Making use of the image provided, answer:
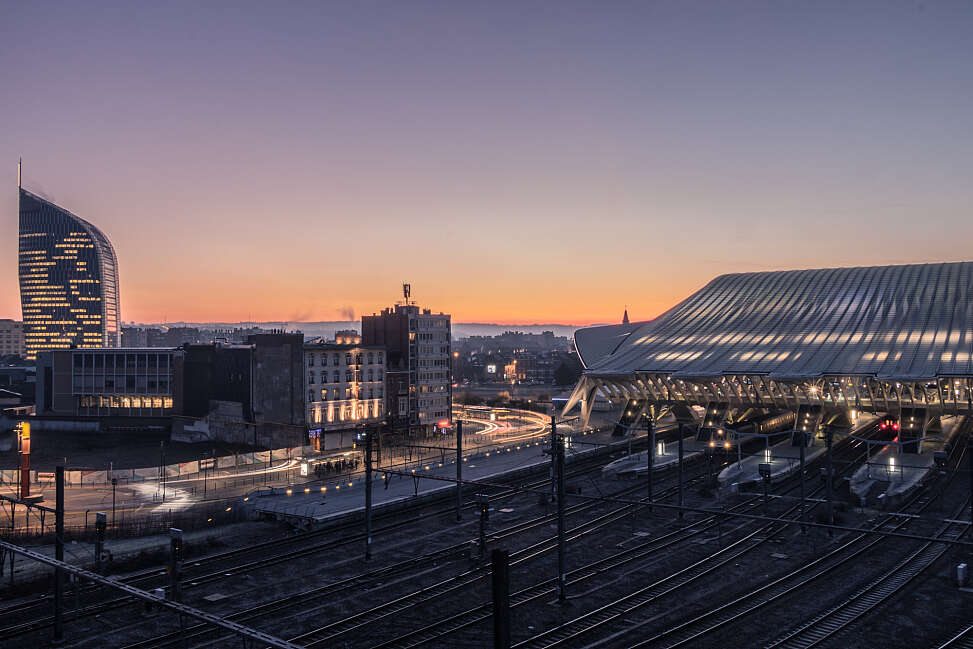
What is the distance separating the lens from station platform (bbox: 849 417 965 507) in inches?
2014

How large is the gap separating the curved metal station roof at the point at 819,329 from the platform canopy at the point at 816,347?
120 millimetres

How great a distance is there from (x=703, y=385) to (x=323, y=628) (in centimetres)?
5998

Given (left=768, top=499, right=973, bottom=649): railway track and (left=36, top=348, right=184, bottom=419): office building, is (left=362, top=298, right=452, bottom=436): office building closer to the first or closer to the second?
(left=36, top=348, right=184, bottom=419): office building

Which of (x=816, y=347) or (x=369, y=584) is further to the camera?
(x=816, y=347)

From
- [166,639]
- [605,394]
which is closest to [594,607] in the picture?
[166,639]

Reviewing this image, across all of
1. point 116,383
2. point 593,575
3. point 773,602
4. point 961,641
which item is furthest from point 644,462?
point 116,383

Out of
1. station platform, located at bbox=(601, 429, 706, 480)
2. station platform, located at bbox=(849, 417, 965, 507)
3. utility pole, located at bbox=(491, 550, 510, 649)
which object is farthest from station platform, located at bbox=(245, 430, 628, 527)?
utility pole, located at bbox=(491, 550, 510, 649)

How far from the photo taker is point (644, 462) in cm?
6544

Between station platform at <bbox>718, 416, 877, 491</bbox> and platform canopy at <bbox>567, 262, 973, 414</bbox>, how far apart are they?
524 centimetres

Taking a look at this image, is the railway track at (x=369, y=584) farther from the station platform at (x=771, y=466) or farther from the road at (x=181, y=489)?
the station platform at (x=771, y=466)

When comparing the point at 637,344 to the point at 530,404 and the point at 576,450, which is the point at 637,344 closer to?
the point at 576,450

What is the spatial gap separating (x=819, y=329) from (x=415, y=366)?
159 feet

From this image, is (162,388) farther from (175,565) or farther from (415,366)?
(175,565)

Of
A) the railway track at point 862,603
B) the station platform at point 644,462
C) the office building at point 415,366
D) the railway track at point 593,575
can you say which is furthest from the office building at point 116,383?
the railway track at point 862,603
